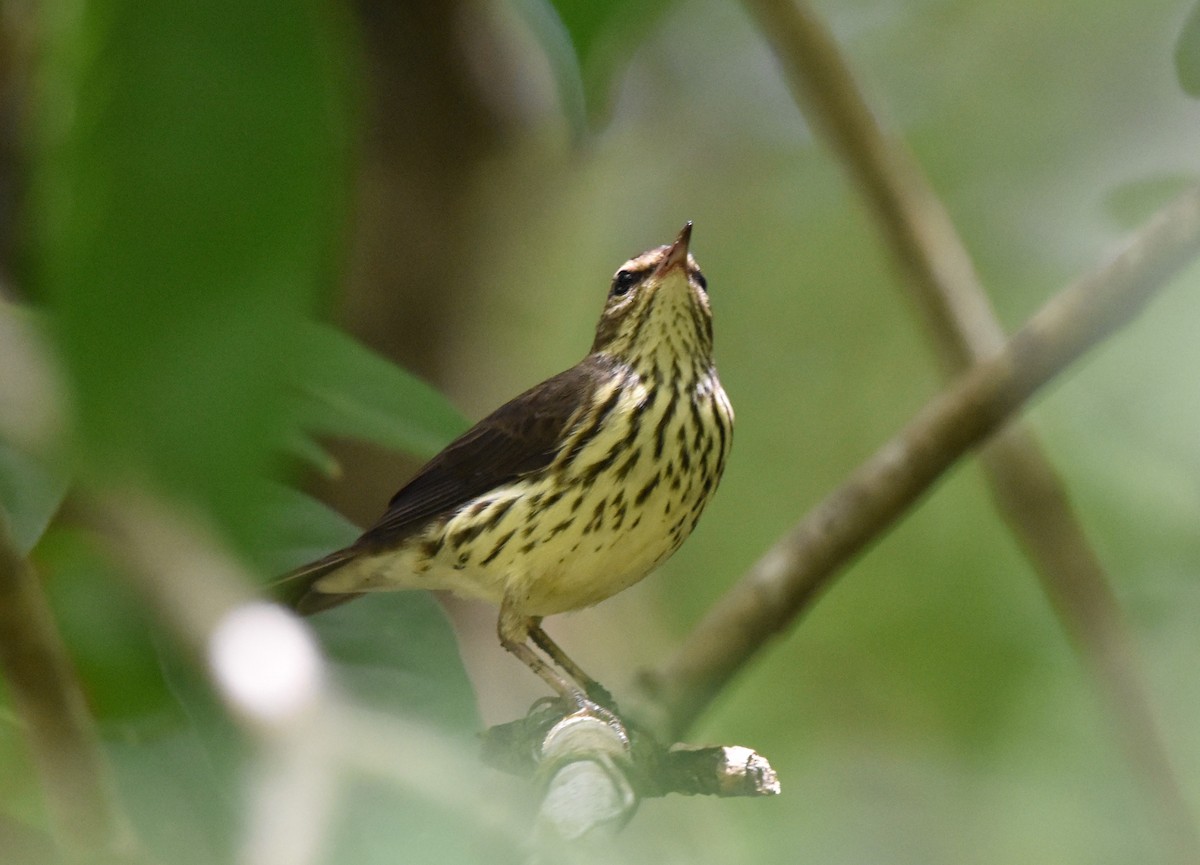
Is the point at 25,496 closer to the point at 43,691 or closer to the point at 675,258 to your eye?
the point at 43,691

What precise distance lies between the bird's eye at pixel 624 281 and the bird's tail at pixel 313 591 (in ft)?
2.99

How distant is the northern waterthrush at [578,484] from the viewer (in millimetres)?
2963

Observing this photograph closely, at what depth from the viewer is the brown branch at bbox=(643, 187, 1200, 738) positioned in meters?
2.78

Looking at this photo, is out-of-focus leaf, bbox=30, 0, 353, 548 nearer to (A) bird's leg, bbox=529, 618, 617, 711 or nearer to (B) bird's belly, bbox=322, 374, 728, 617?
(B) bird's belly, bbox=322, 374, 728, 617

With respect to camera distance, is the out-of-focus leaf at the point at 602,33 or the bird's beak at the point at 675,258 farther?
the bird's beak at the point at 675,258

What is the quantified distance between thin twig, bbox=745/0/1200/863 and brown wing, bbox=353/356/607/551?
2.71ft

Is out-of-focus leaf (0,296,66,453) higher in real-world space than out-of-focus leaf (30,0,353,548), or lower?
higher

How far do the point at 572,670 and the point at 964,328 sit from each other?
4.14 feet

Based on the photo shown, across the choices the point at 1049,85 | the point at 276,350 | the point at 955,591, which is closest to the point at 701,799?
the point at 955,591

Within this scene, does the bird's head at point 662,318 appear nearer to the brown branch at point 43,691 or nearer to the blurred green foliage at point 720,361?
the blurred green foliage at point 720,361

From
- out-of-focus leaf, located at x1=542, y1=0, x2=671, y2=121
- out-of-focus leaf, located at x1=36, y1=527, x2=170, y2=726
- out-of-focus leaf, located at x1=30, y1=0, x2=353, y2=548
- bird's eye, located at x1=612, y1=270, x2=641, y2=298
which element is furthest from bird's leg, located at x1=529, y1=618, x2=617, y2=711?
out-of-focus leaf, located at x1=30, y1=0, x2=353, y2=548

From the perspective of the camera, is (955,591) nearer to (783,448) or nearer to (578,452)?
(783,448)

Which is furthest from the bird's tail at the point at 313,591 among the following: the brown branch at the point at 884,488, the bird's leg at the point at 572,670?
the brown branch at the point at 884,488

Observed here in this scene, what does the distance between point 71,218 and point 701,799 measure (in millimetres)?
4187
